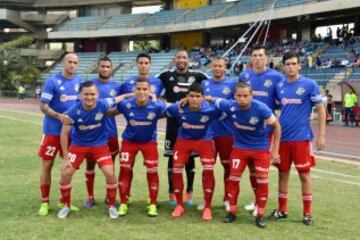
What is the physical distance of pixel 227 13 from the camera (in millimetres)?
46125

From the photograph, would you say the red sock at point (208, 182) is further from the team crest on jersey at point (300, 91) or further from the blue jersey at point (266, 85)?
the team crest on jersey at point (300, 91)

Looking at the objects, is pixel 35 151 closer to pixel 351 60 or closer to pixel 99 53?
pixel 351 60

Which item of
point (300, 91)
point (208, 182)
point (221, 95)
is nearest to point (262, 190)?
point (208, 182)

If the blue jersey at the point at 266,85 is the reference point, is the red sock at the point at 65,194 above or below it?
below

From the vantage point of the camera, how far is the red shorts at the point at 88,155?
713cm

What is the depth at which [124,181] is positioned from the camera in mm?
7426

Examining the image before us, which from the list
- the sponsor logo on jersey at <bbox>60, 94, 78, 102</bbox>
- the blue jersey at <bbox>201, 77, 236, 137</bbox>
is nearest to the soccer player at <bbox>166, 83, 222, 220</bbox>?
the blue jersey at <bbox>201, 77, 236, 137</bbox>

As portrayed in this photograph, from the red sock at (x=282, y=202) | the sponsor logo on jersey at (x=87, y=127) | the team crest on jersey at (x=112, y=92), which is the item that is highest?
the team crest on jersey at (x=112, y=92)

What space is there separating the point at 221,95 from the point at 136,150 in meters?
1.50

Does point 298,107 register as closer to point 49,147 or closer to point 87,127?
point 87,127

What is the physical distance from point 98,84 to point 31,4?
6415 cm

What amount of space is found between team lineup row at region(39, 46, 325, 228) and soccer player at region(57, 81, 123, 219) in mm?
14

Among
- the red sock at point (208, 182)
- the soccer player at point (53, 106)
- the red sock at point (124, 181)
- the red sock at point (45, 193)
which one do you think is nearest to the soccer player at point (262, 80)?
the red sock at point (208, 182)

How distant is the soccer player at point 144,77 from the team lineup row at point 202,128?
0.02m
